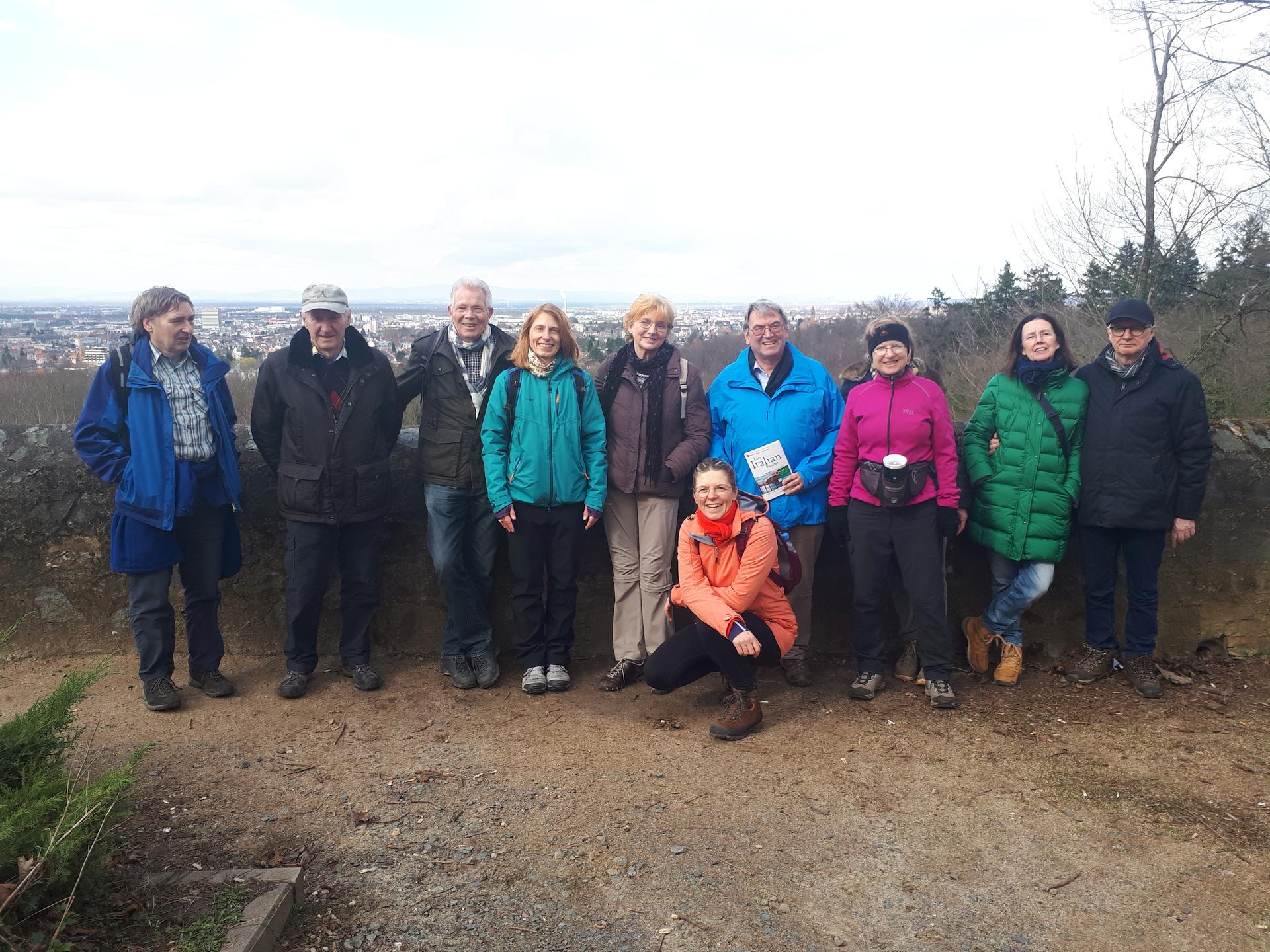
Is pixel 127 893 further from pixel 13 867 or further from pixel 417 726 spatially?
pixel 417 726

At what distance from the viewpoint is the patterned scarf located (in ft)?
14.3

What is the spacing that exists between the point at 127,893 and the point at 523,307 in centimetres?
323

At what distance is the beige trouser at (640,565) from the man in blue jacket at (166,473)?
5.99 feet

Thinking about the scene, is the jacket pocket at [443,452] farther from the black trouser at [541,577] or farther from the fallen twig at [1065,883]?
the fallen twig at [1065,883]

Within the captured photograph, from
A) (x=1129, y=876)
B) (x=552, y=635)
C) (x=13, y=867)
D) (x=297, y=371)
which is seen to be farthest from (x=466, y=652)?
(x=1129, y=876)

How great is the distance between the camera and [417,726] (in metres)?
4.12

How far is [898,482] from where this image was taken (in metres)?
4.20

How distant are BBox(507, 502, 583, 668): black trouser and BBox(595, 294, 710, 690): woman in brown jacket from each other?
24 cm

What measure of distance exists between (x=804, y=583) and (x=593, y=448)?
1.25m

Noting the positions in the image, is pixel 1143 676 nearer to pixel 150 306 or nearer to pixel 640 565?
pixel 640 565

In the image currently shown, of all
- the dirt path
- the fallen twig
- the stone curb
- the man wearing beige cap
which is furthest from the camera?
the man wearing beige cap

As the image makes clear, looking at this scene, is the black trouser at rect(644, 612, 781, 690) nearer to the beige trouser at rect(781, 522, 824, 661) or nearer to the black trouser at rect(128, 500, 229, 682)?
the beige trouser at rect(781, 522, 824, 661)

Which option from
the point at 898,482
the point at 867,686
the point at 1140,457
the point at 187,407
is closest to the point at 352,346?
the point at 187,407

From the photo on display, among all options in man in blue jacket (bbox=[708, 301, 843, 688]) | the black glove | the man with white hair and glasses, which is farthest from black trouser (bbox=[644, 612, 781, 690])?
the man with white hair and glasses
